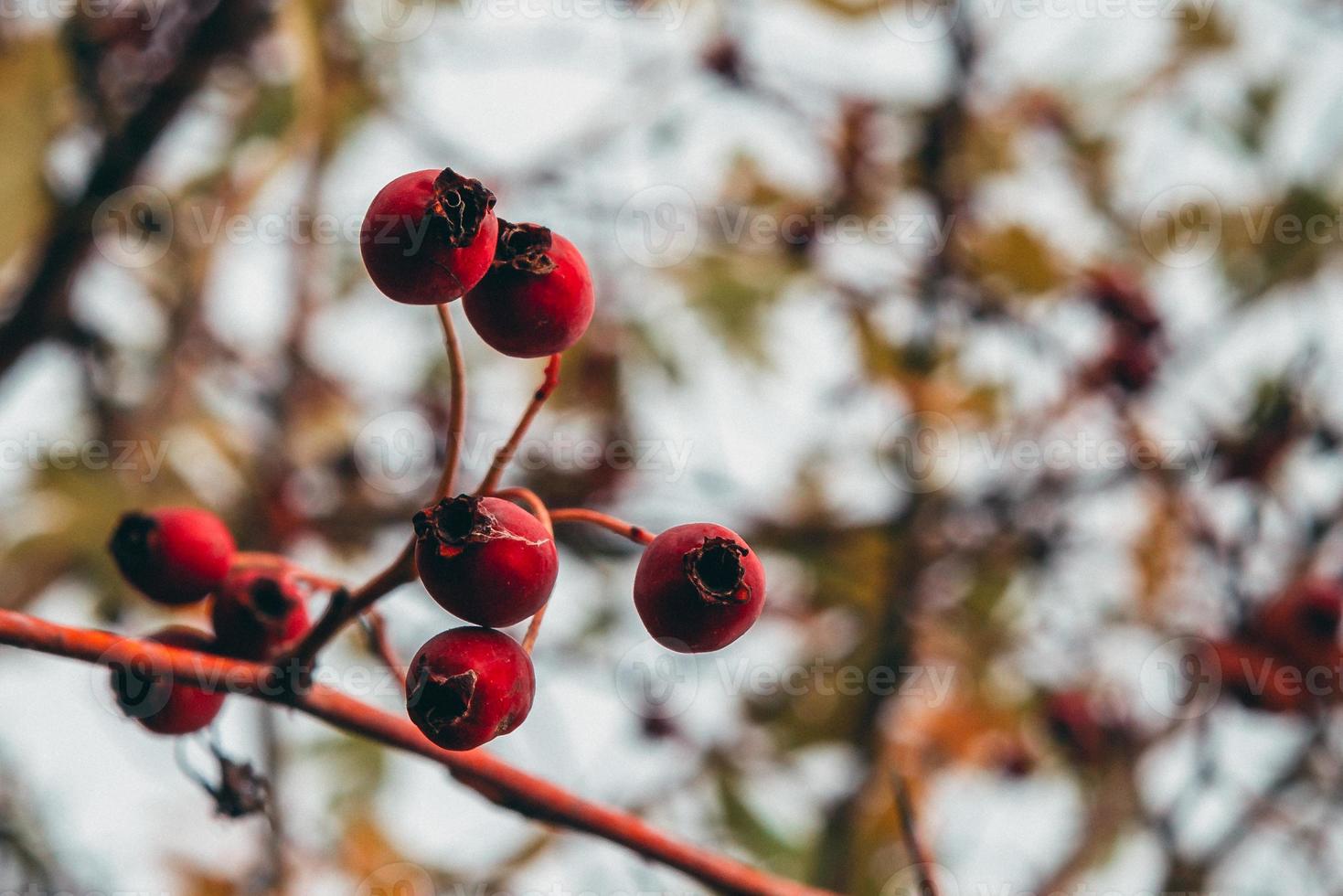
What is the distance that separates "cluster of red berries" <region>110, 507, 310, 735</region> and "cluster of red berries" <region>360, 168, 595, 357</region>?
0.37 meters

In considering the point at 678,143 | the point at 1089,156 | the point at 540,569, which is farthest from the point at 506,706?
the point at 1089,156

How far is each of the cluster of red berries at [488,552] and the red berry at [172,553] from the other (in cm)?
11

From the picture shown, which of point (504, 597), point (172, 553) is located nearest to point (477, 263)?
point (504, 597)

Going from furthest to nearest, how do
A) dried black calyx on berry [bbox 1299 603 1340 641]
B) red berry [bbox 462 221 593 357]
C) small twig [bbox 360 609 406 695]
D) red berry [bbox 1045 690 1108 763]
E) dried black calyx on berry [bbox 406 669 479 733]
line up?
red berry [bbox 1045 690 1108 763]
dried black calyx on berry [bbox 1299 603 1340 641]
small twig [bbox 360 609 406 695]
red berry [bbox 462 221 593 357]
dried black calyx on berry [bbox 406 669 479 733]

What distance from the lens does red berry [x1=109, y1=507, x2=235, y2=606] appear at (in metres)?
1.21

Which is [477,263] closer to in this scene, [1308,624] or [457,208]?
[457,208]

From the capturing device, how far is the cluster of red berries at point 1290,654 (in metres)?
2.36

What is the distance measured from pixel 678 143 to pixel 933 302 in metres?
1.34

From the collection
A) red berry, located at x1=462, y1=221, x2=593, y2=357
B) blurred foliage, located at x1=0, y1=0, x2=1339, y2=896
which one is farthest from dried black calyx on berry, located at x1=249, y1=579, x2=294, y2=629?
blurred foliage, located at x1=0, y1=0, x2=1339, y2=896

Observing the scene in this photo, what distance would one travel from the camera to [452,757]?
1.01m

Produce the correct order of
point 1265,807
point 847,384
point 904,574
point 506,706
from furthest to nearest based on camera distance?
point 847,384 < point 904,574 < point 1265,807 < point 506,706

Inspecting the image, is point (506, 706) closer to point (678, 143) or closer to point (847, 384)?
point (847, 384)

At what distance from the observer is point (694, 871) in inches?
42.3

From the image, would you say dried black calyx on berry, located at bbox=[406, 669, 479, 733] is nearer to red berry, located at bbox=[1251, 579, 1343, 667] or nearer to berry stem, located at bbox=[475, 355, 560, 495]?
berry stem, located at bbox=[475, 355, 560, 495]
